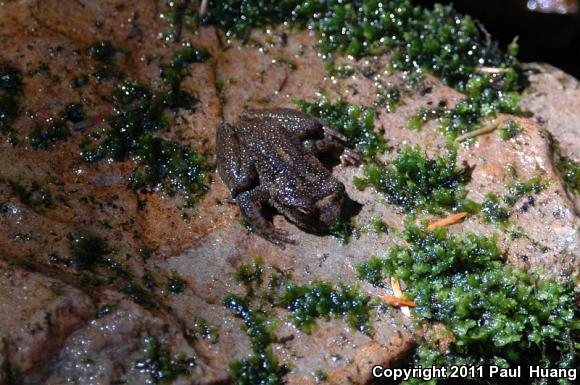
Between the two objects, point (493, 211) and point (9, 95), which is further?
point (9, 95)

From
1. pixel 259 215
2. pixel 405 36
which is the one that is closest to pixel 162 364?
pixel 259 215

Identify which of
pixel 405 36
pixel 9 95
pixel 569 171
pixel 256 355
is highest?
pixel 405 36

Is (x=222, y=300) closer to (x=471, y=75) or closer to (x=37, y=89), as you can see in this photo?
(x=37, y=89)

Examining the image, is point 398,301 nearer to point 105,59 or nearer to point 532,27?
point 105,59

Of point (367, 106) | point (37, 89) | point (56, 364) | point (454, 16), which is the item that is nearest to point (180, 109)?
point (37, 89)

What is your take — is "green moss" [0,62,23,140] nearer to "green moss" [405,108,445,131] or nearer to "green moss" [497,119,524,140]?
"green moss" [405,108,445,131]

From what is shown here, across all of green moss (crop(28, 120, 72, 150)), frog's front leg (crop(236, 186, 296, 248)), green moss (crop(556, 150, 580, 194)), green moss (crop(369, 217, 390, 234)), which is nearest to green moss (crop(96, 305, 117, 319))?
frog's front leg (crop(236, 186, 296, 248))

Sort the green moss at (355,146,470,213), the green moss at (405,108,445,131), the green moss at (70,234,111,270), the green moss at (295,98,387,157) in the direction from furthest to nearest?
the green moss at (405,108,445,131), the green moss at (295,98,387,157), the green moss at (355,146,470,213), the green moss at (70,234,111,270)
